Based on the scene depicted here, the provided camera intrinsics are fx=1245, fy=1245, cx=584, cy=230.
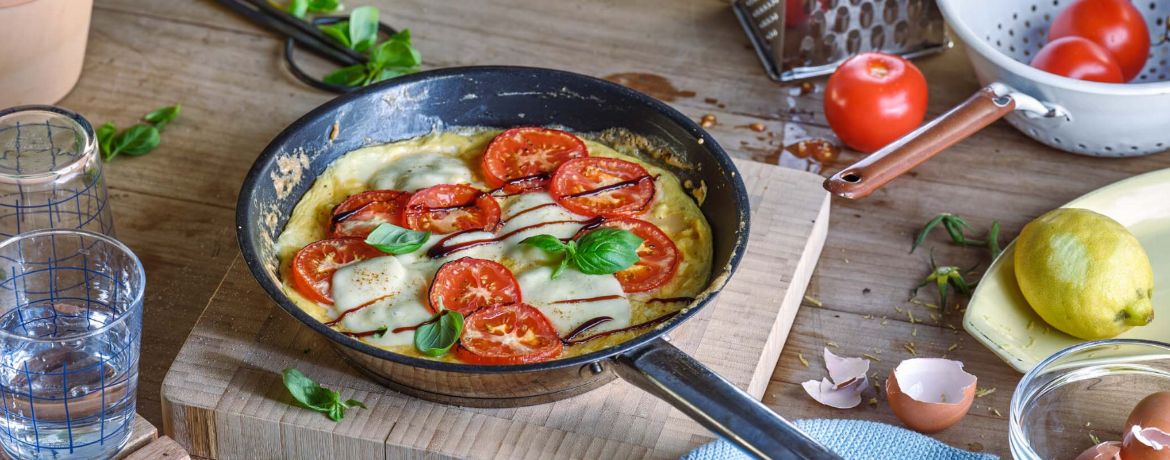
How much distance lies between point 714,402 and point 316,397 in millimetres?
613

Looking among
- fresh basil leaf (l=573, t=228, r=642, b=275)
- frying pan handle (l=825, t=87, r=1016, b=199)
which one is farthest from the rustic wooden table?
fresh basil leaf (l=573, t=228, r=642, b=275)

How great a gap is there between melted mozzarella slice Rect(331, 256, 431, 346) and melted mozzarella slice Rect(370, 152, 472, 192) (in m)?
0.22

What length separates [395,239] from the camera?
2027 millimetres

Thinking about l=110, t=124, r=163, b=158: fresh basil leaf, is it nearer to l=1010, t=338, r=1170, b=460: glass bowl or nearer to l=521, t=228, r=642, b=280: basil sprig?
l=521, t=228, r=642, b=280: basil sprig

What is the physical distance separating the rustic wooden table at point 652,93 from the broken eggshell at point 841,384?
2 cm

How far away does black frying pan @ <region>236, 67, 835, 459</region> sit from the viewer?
1679 millimetres

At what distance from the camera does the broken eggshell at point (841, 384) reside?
200 centimetres

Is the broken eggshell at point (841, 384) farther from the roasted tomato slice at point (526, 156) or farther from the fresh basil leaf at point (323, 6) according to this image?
the fresh basil leaf at point (323, 6)

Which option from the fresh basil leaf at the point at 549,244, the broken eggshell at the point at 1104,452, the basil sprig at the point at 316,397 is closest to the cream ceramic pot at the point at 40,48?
the basil sprig at the point at 316,397

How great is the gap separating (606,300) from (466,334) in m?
0.24

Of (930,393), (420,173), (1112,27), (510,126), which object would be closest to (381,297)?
(420,173)

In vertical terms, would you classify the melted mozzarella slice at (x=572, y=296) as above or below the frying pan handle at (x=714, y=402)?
below

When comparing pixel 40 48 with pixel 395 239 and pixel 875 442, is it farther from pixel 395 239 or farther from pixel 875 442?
pixel 875 442

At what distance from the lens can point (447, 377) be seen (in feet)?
5.77
